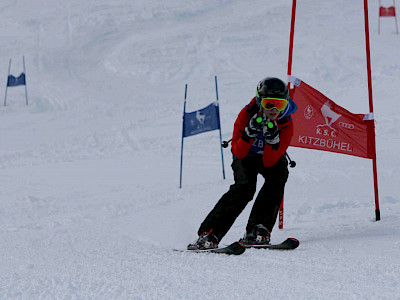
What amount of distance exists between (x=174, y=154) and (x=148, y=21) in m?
14.9

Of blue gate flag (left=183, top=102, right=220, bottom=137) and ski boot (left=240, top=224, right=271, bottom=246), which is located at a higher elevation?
blue gate flag (left=183, top=102, right=220, bottom=137)

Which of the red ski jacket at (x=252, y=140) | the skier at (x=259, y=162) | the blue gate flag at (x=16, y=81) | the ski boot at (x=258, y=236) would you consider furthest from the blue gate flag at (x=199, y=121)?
the blue gate flag at (x=16, y=81)

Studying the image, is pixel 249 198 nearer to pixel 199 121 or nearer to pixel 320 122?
pixel 320 122

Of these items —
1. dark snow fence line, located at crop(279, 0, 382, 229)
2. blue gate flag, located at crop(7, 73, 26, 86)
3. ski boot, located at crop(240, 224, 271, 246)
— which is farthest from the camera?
blue gate flag, located at crop(7, 73, 26, 86)

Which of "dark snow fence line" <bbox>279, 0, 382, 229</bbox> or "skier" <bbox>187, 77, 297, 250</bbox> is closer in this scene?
"skier" <bbox>187, 77, 297, 250</bbox>

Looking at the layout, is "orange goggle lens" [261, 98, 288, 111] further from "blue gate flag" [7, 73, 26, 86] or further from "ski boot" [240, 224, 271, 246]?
"blue gate flag" [7, 73, 26, 86]

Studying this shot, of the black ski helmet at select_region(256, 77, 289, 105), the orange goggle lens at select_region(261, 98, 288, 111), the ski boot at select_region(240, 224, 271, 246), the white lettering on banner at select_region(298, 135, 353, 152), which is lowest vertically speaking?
the ski boot at select_region(240, 224, 271, 246)

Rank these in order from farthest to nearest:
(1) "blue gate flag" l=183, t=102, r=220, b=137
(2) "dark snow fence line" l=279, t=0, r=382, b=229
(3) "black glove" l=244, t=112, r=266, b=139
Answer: (1) "blue gate flag" l=183, t=102, r=220, b=137 < (2) "dark snow fence line" l=279, t=0, r=382, b=229 < (3) "black glove" l=244, t=112, r=266, b=139

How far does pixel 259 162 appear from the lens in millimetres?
4176

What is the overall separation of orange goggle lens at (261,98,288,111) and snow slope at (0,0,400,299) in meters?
1.07

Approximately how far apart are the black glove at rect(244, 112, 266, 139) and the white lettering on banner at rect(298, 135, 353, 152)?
4.33 ft

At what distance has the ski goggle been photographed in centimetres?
390

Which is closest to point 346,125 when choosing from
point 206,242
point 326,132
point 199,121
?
point 326,132

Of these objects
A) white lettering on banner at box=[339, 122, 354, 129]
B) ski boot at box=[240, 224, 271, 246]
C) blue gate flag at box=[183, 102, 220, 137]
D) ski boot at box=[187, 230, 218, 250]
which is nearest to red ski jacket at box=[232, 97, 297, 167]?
ski boot at box=[240, 224, 271, 246]
